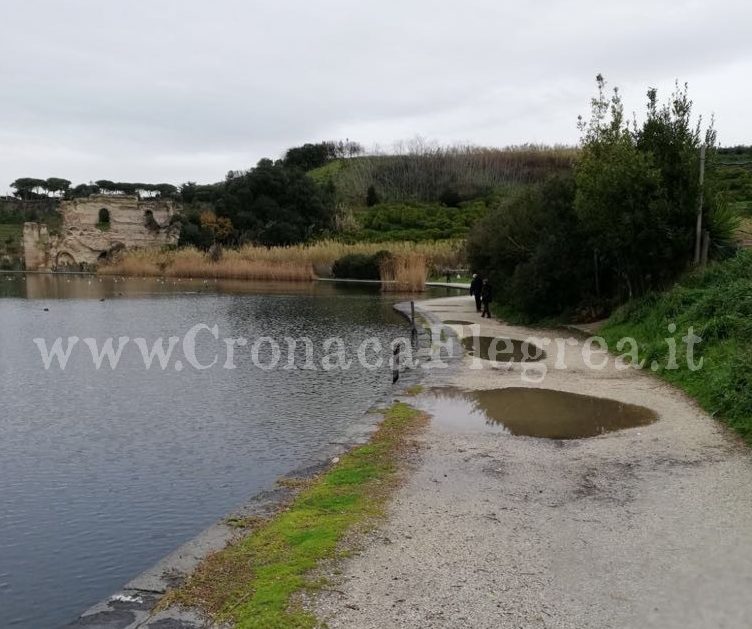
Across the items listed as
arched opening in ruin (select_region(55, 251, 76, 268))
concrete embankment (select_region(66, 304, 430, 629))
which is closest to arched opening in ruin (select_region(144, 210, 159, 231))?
arched opening in ruin (select_region(55, 251, 76, 268))

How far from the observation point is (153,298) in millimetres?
29094

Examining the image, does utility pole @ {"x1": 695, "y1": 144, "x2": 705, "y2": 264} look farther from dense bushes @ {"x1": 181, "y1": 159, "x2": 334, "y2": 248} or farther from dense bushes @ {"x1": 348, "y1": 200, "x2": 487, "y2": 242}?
dense bushes @ {"x1": 181, "y1": 159, "x2": 334, "y2": 248}

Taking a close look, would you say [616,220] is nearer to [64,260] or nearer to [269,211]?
[269,211]

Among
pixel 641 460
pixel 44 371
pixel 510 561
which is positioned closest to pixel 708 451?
pixel 641 460

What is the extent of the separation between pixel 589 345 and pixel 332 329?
7136 millimetres

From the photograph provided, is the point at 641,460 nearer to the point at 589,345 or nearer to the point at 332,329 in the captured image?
the point at 589,345

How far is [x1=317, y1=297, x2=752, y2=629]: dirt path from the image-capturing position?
3766 mm

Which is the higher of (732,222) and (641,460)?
(732,222)

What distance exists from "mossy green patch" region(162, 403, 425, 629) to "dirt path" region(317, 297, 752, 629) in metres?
0.22

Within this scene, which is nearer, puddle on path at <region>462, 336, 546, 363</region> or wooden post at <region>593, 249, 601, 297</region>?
puddle on path at <region>462, 336, 546, 363</region>

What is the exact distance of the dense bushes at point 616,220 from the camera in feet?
47.5

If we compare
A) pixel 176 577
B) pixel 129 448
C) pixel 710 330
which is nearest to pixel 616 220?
pixel 710 330

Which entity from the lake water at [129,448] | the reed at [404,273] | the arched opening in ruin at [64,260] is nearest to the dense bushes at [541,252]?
the lake water at [129,448]

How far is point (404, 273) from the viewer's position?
35062mm
